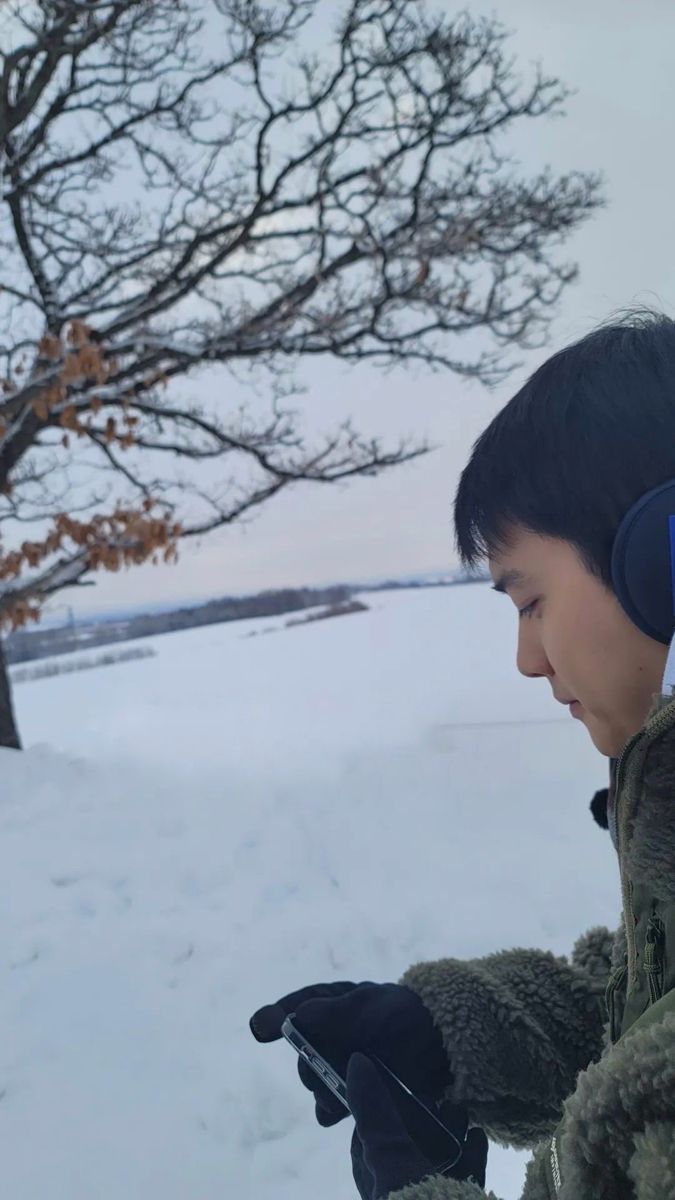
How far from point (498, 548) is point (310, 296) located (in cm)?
476

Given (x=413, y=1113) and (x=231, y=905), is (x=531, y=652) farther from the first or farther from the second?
(x=231, y=905)

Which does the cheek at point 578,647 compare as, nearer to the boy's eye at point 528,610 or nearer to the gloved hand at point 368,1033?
the boy's eye at point 528,610

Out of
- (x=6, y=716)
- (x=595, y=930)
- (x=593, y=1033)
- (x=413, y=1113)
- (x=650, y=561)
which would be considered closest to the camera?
(x=650, y=561)

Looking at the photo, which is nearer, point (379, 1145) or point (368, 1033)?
point (379, 1145)

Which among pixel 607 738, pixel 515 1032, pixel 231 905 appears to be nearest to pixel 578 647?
pixel 607 738

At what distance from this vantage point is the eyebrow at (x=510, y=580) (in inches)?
37.2

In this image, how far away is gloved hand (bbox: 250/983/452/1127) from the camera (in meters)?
1.06

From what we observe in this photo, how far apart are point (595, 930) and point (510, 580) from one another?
2.02 ft

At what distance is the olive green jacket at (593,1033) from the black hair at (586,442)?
9.5 inches

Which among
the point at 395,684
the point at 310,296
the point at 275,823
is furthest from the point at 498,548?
the point at 395,684

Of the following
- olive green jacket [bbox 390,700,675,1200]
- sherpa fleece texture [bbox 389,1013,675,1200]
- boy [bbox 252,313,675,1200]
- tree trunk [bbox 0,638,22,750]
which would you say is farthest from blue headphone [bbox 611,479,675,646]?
tree trunk [bbox 0,638,22,750]

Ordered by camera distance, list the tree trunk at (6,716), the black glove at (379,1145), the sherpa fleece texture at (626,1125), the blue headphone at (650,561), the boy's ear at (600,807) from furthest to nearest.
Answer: the tree trunk at (6,716), the boy's ear at (600,807), the black glove at (379,1145), the blue headphone at (650,561), the sherpa fleece texture at (626,1125)

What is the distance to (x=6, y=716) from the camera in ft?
17.9

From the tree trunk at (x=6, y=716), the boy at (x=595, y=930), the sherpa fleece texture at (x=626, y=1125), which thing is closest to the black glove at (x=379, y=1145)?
the boy at (x=595, y=930)
